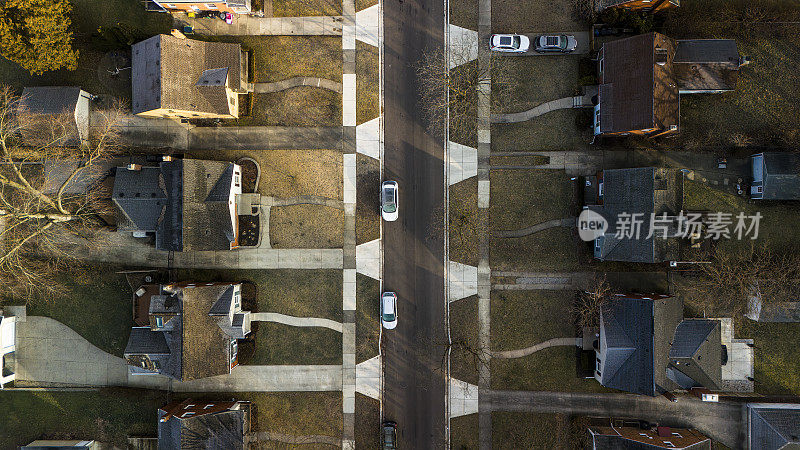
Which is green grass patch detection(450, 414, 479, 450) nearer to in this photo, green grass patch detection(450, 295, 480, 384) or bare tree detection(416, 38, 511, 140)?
green grass patch detection(450, 295, 480, 384)

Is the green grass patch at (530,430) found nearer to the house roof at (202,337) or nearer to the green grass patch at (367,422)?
the green grass patch at (367,422)

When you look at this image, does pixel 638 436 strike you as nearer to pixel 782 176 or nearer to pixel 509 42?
pixel 782 176

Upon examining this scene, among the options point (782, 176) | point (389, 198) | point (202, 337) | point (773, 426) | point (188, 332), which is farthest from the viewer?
point (389, 198)

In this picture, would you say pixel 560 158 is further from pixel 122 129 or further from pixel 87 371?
pixel 87 371

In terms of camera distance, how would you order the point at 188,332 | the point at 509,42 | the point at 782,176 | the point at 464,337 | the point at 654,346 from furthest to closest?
the point at 464,337, the point at 509,42, the point at 782,176, the point at 188,332, the point at 654,346

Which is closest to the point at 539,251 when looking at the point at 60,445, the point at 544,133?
the point at 544,133

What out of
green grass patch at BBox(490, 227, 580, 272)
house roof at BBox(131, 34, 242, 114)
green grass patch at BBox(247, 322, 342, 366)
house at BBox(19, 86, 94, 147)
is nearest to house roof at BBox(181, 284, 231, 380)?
green grass patch at BBox(247, 322, 342, 366)
